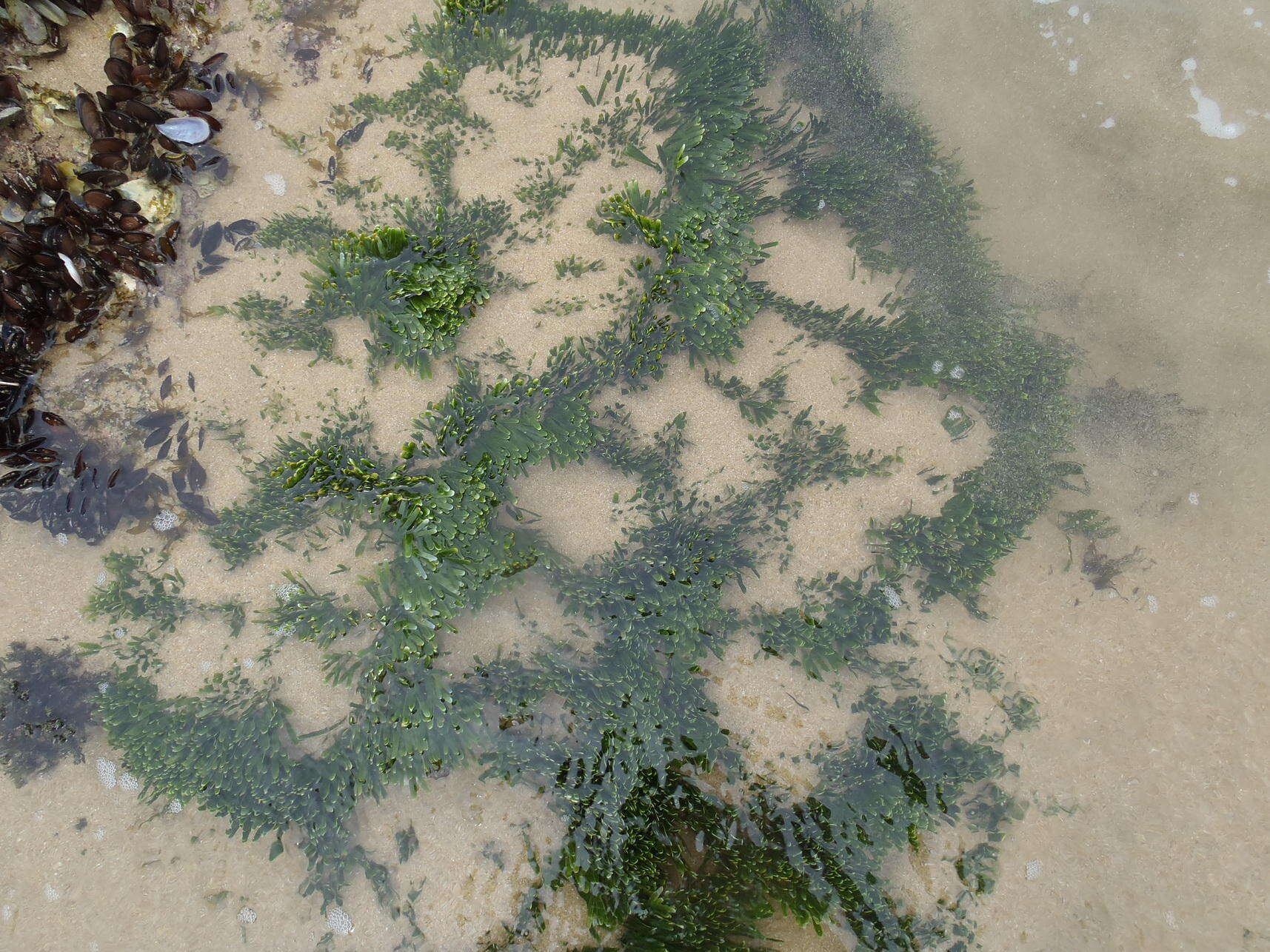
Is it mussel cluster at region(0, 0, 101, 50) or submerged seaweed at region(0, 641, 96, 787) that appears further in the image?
submerged seaweed at region(0, 641, 96, 787)

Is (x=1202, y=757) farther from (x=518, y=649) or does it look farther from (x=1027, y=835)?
(x=518, y=649)

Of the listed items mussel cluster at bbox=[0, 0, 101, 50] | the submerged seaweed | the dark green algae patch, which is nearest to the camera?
mussel cluster at bbox=[0, 0, 101, 50]

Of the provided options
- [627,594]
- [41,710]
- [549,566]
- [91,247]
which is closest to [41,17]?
[91,247]

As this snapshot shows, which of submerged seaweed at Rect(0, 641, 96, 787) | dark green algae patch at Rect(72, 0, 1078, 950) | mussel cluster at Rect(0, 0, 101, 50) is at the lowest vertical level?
submerged seaweed at Rect(0, 641, 96, 787)

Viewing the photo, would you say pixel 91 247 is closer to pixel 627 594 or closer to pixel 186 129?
pixel 186 129

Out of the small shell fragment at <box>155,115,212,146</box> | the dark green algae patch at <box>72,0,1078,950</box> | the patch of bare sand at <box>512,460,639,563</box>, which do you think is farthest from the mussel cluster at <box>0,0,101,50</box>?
the patch of bare sand at <box>512,460,639,563</box>

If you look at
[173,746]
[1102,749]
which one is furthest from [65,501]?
[1102,749]

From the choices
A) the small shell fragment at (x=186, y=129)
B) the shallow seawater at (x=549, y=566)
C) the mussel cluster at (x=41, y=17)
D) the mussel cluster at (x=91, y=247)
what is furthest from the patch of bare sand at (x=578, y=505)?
the mussel cluster at (x=41, y=17)

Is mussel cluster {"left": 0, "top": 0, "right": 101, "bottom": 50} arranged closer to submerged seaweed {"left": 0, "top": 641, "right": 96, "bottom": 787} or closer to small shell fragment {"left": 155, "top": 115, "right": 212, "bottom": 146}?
small shell fragment {"left": 155, "top": 115, "right": 212, "bottom": 146}
